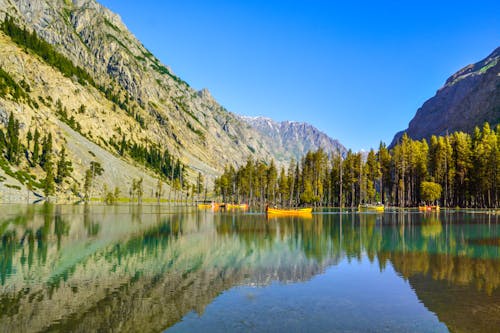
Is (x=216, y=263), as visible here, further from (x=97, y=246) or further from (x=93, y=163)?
(x=93, y=163)

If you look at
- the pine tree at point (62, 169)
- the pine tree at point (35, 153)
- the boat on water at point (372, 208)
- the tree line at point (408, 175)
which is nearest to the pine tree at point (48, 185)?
the pine tree at point (62, 169)

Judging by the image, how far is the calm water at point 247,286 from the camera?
57.0ft

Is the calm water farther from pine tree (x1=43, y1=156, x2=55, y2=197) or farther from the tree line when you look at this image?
pine tree (x1=43, y1=156, x2=55, y2=197)

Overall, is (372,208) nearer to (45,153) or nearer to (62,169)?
(62,169)

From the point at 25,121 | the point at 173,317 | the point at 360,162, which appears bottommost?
the point at 173,317

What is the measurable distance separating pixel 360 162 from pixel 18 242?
125 m

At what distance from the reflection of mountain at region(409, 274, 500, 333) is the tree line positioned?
103 m

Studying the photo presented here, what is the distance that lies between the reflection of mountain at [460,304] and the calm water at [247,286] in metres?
0.05

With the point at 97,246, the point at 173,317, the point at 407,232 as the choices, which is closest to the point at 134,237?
the point at 97,246

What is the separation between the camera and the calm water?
57.0 feet

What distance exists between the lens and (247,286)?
24172 millimetres

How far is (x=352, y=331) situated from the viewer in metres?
16.3

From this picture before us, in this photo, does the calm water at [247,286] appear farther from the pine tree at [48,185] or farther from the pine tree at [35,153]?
the pine tree at [35,153]

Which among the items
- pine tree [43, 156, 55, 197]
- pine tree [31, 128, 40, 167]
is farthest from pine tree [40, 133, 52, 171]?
pine tree [43, 156, 55, 197]
